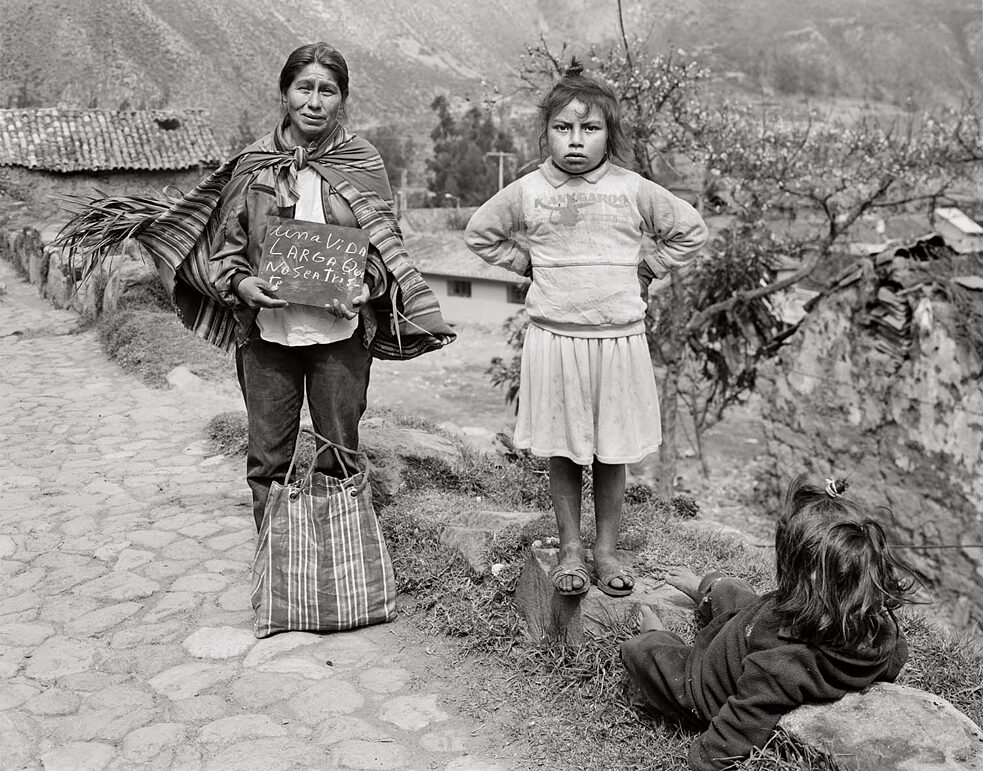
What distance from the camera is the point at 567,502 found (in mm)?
3264

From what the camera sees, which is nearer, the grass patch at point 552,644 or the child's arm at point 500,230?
the grass patch at point 552,644

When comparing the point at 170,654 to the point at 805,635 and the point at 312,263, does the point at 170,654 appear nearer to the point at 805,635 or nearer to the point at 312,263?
the point at 312,263

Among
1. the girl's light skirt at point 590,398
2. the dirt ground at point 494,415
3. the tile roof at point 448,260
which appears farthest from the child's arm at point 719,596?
the tile roof at point 448,260

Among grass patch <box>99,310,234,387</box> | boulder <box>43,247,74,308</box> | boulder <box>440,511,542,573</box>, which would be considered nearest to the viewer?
boulder <box>440,511,542,573</box>

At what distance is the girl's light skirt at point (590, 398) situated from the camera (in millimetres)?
3107

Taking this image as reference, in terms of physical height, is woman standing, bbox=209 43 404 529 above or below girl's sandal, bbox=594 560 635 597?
above

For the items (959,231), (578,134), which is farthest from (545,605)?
(959,231)

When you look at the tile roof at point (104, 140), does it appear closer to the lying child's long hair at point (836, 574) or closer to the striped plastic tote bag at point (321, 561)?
the striped plastic tote bag at point (321, 561)

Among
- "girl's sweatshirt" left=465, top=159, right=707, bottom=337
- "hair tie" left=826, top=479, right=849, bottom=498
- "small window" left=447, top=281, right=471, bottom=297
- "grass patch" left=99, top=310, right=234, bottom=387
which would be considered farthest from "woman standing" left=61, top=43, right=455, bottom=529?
"small window" left=447, top=281, right=471, bottom=297

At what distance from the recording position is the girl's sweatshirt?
3.10m

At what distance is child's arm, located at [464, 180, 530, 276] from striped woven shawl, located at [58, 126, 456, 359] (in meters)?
0.45

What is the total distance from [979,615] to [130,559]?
6242 millimetres

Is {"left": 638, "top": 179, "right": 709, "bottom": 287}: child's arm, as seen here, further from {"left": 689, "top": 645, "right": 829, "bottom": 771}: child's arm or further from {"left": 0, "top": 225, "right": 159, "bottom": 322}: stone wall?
{"left": 0, "top": 225, "right": 159, "bottom": 322}: stone wall

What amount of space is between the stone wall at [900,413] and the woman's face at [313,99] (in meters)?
6.06
